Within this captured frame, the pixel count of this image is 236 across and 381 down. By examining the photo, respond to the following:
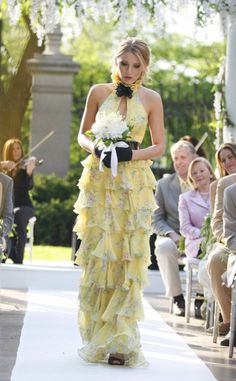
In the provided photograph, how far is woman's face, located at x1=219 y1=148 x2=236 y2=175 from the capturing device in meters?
9.69

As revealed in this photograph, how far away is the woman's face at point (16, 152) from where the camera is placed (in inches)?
583

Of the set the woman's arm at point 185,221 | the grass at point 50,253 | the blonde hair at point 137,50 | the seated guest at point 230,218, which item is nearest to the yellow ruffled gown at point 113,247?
the blonde hair at point 137,50

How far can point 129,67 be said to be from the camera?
7625 millimetres

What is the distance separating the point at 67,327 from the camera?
9703 millimetres

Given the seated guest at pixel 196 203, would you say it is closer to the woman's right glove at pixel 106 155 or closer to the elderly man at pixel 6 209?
the elderly man at pixel 6 209

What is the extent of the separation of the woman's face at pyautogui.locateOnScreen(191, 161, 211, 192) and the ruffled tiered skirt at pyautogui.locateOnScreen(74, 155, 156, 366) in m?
3.24

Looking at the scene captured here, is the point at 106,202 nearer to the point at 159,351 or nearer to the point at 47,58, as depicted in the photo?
the point at 159,351

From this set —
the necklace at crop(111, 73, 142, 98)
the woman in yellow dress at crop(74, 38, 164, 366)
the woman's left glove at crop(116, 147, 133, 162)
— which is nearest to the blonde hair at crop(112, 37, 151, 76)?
the woman in yellow dress at crop(74, 38, 164, 366)

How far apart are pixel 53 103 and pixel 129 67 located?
1367 centimetres

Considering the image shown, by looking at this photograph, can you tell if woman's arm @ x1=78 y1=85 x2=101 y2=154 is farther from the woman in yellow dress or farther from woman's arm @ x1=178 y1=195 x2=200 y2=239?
woman's arm @ x1=178 y1=195 x2=200 y2=239

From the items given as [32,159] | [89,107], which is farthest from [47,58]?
[89,107]

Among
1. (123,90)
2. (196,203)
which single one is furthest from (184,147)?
(123,90)

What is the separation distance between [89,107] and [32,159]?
730cm

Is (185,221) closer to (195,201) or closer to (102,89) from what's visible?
(195,201)
